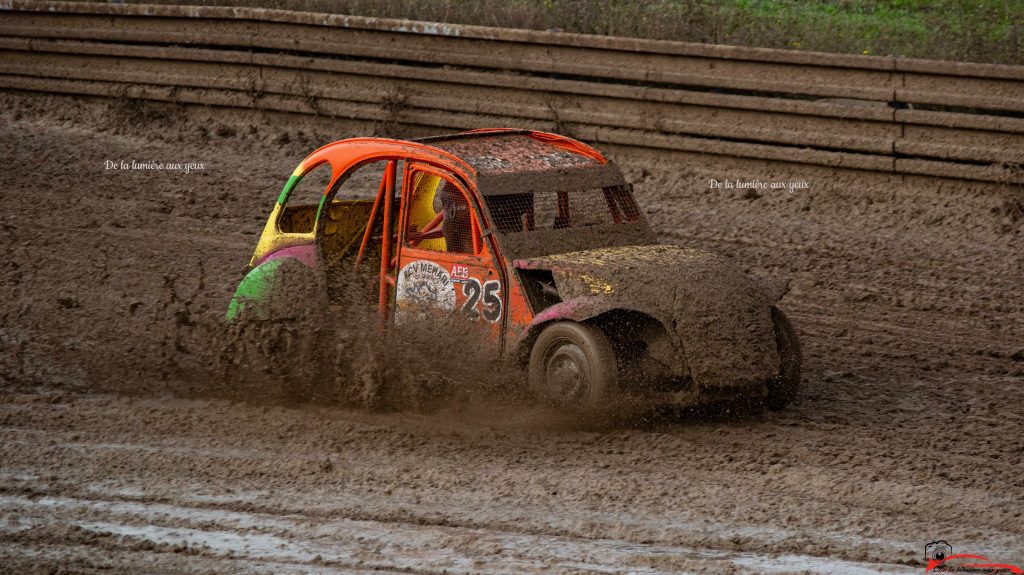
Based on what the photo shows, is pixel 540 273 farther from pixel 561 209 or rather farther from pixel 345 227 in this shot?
pixel 345 227

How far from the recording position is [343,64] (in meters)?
13.4

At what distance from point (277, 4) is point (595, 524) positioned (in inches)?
415

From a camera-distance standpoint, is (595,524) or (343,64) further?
(343,64)

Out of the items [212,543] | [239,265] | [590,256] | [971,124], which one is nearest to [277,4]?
[239,265]

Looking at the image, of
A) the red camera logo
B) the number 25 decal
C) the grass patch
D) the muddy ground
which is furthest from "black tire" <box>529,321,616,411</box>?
the grass patch

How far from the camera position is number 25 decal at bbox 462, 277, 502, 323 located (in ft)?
22.3

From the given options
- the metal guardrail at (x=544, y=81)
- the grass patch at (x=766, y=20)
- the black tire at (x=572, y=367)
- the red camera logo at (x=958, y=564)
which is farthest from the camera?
the grass patch at (x=766, y=20)

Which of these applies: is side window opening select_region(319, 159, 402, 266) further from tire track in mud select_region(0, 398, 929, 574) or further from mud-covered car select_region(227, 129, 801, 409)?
tire track in mud select_region(0, 398, 929, 574)

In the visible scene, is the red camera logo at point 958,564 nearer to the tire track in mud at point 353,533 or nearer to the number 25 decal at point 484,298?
the tire track in mud at point 353,533

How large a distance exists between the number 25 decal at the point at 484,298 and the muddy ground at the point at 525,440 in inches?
19.7

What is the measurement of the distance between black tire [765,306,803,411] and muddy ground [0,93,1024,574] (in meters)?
0.12

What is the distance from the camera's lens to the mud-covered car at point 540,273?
6.43m

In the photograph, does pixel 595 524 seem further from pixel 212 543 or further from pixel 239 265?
pixel 239 265

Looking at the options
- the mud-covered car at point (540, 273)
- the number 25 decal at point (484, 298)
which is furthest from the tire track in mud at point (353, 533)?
the number 25 decal at point (484, 298)
